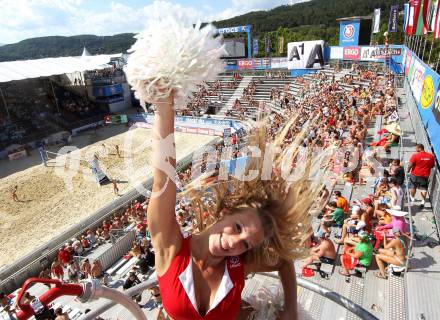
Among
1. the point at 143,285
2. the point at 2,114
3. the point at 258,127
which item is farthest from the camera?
the point at 2,114

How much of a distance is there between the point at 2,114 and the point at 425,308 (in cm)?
3125

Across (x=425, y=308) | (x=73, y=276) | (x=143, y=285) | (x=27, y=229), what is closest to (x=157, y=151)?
(x=143, y=285)

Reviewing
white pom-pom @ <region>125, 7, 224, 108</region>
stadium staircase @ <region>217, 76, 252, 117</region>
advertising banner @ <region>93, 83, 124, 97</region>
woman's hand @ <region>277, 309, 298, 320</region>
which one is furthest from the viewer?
advertising banner @ <region>93, 83, 124, 97</region>

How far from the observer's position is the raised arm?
140 cm

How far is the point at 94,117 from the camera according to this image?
29438 millimetres

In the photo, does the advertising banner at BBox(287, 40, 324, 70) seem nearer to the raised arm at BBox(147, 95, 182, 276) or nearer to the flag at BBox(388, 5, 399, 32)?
the flag at BBox(388, 5, 399, 32)

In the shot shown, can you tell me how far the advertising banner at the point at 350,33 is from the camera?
25391 mm

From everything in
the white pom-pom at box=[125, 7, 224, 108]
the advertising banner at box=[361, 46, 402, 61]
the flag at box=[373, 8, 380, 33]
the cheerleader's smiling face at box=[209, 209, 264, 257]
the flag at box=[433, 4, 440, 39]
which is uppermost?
the flag at box=[373, 8, 380, 33]

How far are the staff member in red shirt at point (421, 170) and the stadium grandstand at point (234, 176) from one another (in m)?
0.03

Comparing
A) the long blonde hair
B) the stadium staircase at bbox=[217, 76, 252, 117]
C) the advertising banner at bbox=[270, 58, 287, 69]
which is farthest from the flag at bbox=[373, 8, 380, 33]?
the long blonde hair

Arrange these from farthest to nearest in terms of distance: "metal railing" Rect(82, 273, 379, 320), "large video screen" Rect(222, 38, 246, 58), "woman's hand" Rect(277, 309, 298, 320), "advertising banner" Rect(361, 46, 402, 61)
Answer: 1. "large video screen" Rect(222, 38, 246, 58)
2. "advertising banner" Rect(361, 46, 402, 61)
3. "woman's hand" Rect(277, 309, 298, 320)
4. "metal railing" Rect(82, 273, 379, 320)

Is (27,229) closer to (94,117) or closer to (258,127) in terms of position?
(258,127)

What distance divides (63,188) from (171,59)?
16.6 meters

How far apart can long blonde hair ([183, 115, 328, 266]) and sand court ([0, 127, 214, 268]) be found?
32.2ft
